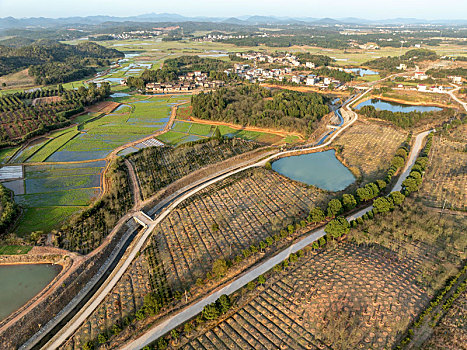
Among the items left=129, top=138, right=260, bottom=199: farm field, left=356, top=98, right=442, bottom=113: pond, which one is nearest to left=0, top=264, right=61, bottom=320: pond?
left=129, top=138, right=260, bottom=199: farm field

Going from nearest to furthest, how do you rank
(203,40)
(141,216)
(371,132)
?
(141,216)
(371,132)
(203,40)

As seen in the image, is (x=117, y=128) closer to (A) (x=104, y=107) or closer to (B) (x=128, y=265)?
(A) (x=104, y=107)

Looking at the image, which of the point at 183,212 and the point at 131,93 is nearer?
the point at 183,212

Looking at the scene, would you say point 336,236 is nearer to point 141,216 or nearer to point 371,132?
point 141,216

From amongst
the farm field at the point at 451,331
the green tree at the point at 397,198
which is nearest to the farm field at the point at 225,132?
the green tree at the point at 397,198

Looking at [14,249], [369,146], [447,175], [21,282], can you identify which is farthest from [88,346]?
[369,146]

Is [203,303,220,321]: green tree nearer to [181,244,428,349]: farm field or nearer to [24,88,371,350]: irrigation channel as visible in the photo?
[181,244,428,349]: farm field

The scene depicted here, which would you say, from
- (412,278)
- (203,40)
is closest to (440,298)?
(412,278)
